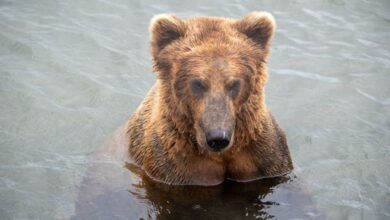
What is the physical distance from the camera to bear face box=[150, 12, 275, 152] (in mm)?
5523

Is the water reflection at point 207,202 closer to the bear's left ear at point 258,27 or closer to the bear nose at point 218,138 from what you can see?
the bear nose at point 218,138

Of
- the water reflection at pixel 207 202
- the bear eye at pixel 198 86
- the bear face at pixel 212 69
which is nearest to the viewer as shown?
the bear face at pixel 212 69

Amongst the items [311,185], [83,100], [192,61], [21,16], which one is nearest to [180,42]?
[192,61]

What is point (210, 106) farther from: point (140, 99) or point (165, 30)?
point (140, 99)

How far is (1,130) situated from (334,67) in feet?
15.6

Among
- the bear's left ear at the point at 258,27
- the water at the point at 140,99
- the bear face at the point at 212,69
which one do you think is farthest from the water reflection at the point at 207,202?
the bear's left ear at the point at 258,27

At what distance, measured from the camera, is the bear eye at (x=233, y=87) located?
5.62 meters

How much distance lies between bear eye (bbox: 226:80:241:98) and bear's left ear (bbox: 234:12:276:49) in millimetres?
624

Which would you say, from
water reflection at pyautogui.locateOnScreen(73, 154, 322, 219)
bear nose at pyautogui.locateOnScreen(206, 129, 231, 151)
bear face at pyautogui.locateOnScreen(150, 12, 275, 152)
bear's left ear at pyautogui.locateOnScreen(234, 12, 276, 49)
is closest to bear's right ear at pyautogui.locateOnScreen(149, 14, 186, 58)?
bear face at pyautogui.locateOnScreen(150, 12, 275, 152)

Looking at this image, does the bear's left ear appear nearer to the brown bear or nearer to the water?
the brown bear

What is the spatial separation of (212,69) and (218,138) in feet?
2.15

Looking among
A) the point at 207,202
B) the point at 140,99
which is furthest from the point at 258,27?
the point at 140,99

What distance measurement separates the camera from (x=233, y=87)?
5.66 meters

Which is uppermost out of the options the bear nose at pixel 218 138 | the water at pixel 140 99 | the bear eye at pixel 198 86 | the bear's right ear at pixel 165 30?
the bear's right ear at pixel 165 30
